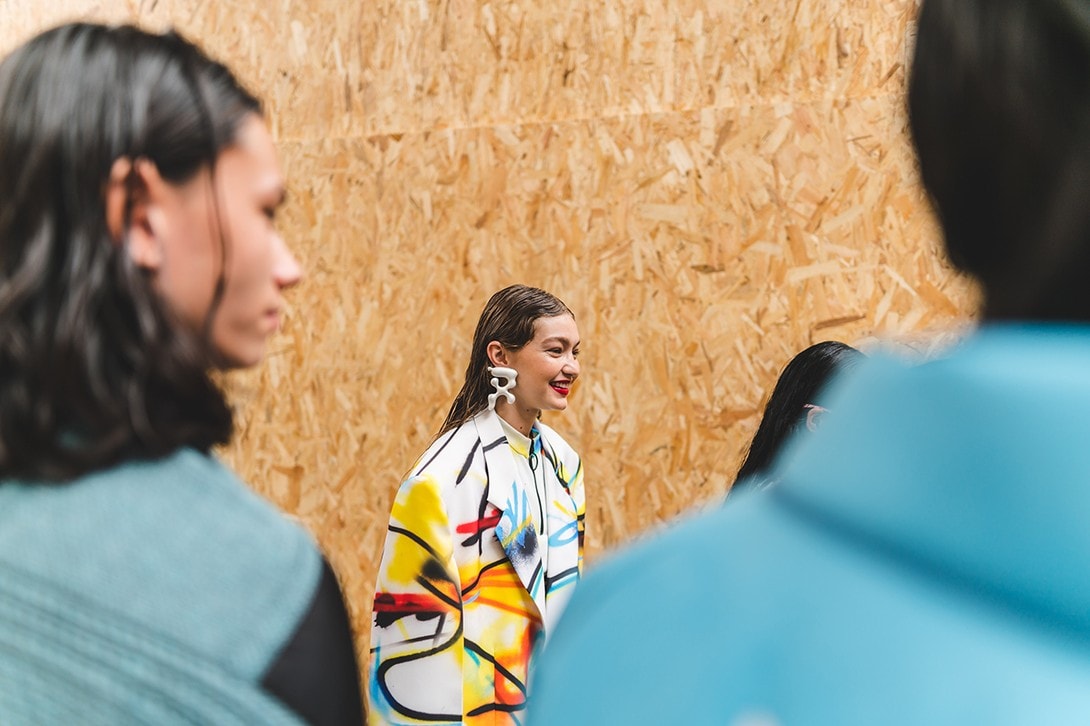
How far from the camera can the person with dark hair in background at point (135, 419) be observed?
2.16 ft

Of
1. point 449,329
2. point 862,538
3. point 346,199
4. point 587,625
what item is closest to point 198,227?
point 587,625

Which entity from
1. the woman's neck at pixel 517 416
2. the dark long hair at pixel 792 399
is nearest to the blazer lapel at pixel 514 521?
the woman's neck at pixel 517 416

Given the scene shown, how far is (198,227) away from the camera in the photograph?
747mm

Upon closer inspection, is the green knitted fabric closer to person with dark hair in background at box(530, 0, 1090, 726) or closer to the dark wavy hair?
the dark wavy hair

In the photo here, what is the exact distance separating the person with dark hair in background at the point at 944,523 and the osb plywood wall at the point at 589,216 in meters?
2.77

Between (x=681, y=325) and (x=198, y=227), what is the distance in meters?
2.71

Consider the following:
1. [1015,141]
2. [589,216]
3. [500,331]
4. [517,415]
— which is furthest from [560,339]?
[1015,141]

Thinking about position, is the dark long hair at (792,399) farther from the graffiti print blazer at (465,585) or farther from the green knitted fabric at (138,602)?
the green knitted fabric at (138,602)

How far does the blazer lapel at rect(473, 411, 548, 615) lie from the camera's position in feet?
8.06

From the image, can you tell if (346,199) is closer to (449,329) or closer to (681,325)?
(449,329)

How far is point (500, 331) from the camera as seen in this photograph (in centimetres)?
286

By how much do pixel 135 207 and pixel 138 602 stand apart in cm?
29

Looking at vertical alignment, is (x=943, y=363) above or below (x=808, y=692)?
above

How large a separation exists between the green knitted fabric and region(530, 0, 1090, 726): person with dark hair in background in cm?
29
